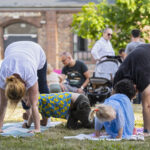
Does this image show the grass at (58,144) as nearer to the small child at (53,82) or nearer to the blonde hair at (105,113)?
the blonde hair at (105,113)

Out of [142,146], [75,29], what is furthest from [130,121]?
[75,29]

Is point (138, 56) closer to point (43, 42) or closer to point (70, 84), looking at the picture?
point (70, 84)

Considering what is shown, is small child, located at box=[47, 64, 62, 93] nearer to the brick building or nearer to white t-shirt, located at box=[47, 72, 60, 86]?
white t-shirt, located at box=[47, 72, 60, 86]

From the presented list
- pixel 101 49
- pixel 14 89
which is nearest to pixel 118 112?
→ pixel 14 89

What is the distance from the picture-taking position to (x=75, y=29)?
16688 millimetres

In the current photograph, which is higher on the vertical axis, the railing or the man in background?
the man in background

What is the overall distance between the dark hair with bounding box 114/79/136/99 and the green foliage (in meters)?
10.2

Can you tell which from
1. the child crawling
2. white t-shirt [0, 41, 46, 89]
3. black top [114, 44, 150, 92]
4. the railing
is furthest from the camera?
the railing

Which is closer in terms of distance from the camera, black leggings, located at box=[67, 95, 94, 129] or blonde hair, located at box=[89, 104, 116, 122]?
blonde hair, located at box=[89, 104, 116, 122]

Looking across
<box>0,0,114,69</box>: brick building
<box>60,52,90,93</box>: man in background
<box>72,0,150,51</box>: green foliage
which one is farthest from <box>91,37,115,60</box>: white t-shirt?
<box>0,0,114,69</box>: brick building

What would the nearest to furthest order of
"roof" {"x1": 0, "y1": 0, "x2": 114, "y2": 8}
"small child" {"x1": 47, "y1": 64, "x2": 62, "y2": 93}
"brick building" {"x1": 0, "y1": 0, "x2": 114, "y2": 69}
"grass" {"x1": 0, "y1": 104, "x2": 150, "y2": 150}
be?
"grass" {"x1": 0, "y1": 104, "x2": 150, "y2": 150} < "small child" {"x1": 47, "y1": 64, "x2": 62, "y2": 93} < "roof" {"x1": 0, "y1": 0, "x2": 114, "y2": 8} < "brick building" {"x1": 0, "y1": 0, "x2": 114, "y2": 69}

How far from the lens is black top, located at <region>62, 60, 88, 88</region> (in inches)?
349

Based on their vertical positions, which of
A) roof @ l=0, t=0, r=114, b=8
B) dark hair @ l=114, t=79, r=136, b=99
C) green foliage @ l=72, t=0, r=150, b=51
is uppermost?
roof @ l=0, t=0, r=114, b=8

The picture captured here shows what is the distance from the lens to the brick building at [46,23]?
899 inches
